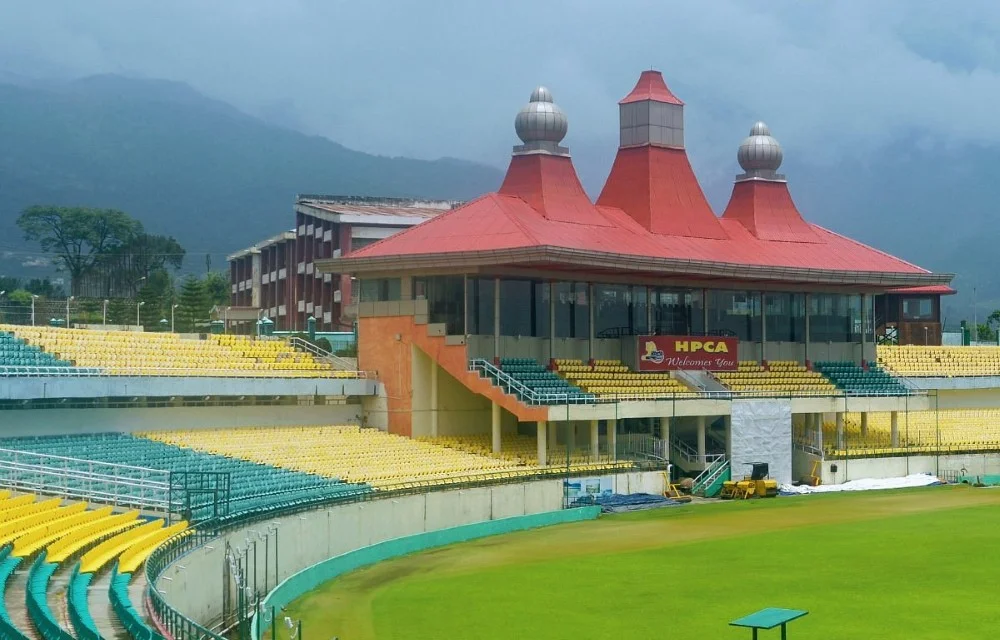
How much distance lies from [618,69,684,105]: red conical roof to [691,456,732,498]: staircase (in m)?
17.5

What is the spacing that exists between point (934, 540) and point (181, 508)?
2228 cm

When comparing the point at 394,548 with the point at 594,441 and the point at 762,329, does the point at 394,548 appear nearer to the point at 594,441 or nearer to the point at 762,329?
the point at 594,441

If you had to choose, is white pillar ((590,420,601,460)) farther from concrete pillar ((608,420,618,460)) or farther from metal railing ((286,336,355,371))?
metal railing ((286,336,355,371))

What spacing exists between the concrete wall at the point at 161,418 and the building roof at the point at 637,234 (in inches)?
242

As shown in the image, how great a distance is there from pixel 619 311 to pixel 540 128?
8.54 m

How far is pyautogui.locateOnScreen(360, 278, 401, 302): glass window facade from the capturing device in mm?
57147

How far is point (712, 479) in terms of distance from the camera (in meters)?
56.9

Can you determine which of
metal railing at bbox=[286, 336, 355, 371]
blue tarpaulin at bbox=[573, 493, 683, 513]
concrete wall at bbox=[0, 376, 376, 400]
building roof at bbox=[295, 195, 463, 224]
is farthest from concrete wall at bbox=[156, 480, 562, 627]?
building roof at bbox=[295, 195, 463, 224]

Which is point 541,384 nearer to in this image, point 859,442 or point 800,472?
point 800,472

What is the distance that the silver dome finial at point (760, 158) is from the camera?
227ft

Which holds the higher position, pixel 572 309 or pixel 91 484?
pixel 572 309

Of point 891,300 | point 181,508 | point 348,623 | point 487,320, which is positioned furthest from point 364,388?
point 891,300

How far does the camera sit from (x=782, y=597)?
32750 millimetres

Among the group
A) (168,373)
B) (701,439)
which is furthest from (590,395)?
(168,373)
